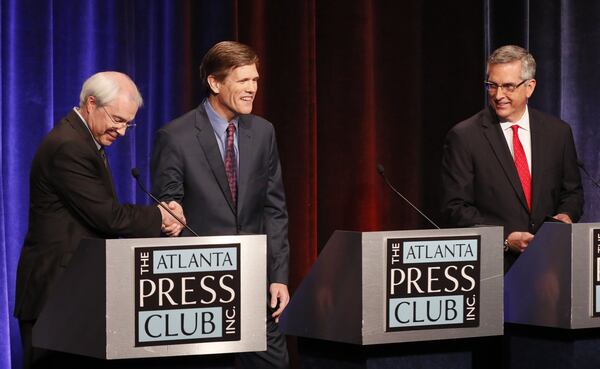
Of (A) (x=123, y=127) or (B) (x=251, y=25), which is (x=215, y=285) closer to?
(A) (x=123, y=127)

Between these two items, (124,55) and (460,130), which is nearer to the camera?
(460,130)

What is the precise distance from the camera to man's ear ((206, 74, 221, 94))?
3369mm

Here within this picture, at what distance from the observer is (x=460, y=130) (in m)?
3.67

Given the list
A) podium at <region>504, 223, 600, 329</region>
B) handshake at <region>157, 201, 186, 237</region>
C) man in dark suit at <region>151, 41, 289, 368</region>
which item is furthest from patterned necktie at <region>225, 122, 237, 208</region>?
podium at <region>504, 223, 600, 329</region>

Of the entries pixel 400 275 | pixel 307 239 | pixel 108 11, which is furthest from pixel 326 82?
pixel 400 275

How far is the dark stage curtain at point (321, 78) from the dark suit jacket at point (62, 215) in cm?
123

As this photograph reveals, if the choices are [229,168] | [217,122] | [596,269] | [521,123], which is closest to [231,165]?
[229,168]

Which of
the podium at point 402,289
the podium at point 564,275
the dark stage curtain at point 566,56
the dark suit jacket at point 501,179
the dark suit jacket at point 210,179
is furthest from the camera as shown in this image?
the dark stage curtain at point 566,56

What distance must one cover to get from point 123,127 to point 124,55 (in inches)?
48.3

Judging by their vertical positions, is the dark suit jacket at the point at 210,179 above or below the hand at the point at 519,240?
above

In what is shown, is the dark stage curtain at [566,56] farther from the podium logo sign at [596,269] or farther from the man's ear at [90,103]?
the man's ear at [90,103]

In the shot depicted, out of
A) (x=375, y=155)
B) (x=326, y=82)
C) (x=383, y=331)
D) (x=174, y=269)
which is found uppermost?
(x=326, y=82)

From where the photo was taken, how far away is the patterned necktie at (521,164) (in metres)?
3.64

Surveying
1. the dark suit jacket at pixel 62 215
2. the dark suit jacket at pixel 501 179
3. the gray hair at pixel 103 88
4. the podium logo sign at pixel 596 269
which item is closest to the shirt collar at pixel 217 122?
the gray hair at pixel 103 88
